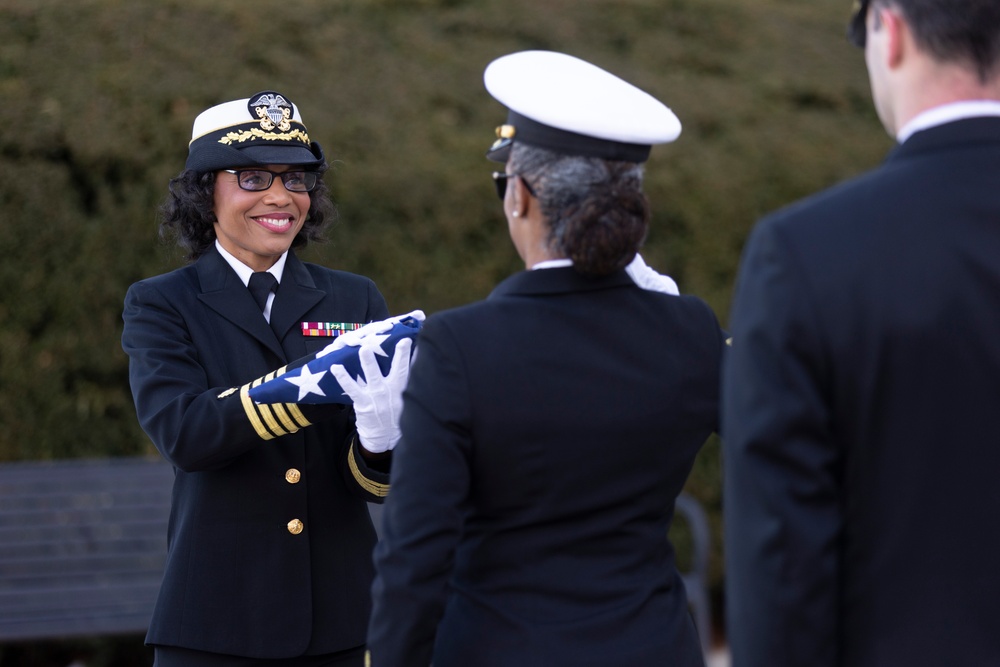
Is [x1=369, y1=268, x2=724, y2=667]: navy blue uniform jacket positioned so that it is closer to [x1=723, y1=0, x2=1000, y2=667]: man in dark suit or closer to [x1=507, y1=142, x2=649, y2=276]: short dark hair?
[x1=507, y1=142, x2=649, y2=276]: short dark hair

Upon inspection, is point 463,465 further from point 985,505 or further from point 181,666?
point 181,666

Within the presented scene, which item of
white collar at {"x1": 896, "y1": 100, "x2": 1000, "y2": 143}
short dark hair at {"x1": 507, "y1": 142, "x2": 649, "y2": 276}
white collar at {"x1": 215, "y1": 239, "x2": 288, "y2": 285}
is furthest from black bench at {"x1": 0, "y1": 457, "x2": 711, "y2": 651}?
white collar at {"x1": 896, "y1": 100, "x2": 1000, "y2": 143}

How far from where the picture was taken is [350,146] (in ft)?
15.3

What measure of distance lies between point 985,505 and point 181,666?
1.58m

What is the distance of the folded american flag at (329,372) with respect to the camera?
2.25 metres

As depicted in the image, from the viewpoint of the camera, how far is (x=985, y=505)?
146 cm

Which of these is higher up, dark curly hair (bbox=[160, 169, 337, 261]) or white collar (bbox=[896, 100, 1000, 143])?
white collar (bbox=[896, 100, 1000, 143])

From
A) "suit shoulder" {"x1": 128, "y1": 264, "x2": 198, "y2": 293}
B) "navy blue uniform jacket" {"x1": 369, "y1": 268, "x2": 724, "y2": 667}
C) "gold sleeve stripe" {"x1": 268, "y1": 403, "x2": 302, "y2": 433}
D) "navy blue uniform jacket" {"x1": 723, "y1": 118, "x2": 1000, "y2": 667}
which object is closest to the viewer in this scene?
"navy blue uniform jacket" {"x1": 723, "y1": 118, "x2": 1000, "y2": 667}

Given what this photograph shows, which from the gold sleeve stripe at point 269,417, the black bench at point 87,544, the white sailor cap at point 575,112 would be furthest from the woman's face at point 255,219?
the black bench at point 87,544

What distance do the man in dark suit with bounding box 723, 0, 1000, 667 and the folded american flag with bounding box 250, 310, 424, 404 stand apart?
35.9 inches

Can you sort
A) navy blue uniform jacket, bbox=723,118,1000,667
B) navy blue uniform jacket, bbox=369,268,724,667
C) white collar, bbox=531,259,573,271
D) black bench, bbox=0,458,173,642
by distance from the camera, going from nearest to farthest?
navy blue uniform jacket, bbox=723,118,1000,667
navy blue uniform jacket, bbox=369,268,724,667
white collar, bbox=531,259,573,271
black bench, bbox=0,458,173,642

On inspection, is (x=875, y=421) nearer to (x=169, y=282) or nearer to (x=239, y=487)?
(x=239, y=487)

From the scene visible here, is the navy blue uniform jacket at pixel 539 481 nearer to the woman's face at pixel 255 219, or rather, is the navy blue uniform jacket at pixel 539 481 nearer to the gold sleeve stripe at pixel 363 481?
the gold sleeve stripe at pixel 363 481

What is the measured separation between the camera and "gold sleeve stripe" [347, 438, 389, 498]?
242 centimetres
